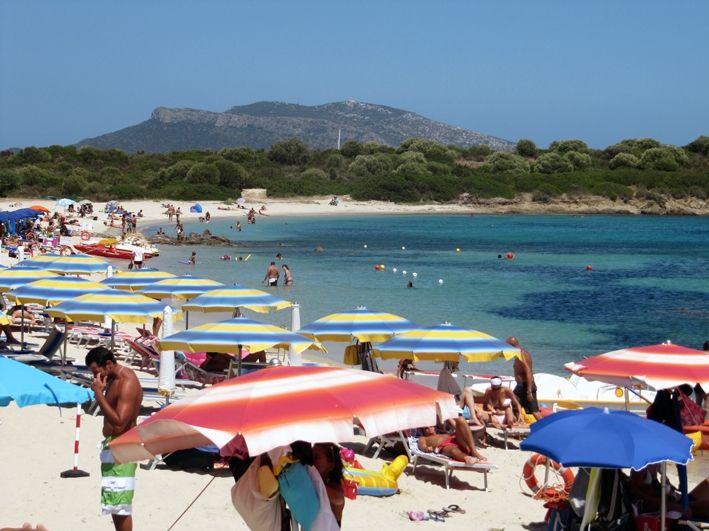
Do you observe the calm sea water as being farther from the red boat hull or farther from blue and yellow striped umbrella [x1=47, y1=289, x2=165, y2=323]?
blue and yellow striped umbrella [x1=47, y1=289, x2=165, y2=323]

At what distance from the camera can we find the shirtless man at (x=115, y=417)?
6.39 m

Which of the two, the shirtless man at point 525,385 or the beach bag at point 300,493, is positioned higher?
the beach bag at point 300,493

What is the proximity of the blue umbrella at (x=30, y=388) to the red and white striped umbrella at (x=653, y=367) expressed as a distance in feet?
16.6

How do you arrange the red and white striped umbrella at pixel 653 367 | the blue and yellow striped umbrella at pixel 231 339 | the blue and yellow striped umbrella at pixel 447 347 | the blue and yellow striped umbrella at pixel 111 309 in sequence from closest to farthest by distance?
the red and white striped umbrella at pixel 653 367 < the blue and yellow striped umbrella at pixel 231 339 < the blue and yellow striped umbrella at pixel 447 347 < the blue and yellow striped umbrella at pixel 111 309

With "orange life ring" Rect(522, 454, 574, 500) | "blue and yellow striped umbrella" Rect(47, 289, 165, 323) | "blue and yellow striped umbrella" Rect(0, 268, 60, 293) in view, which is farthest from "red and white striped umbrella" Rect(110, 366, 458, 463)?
"blue and yellow striped umbrella" Rect(0, 268, 60, 293)

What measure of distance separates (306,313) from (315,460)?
19969 mm

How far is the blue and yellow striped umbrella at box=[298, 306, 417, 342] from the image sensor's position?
1331cm

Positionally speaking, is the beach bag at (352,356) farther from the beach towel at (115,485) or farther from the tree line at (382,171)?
the tree line at (382,171)

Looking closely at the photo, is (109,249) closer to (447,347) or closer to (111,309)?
(111,309)

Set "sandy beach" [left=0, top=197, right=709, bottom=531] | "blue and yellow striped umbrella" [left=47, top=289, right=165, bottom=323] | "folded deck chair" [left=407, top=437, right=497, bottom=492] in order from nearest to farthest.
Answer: "sandy beach" [left=0, top=197, right=709, bottom=531], "folded deck chair" [left=407, top=437, right=497, bottom=492], "blue and yellow striped umbrella" [left=47, top=289, right=165, bottom=323]

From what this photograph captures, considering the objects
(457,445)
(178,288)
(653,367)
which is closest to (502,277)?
(178,288)

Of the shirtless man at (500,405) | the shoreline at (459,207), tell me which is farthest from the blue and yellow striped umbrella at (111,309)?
the shoreline at (459,207)

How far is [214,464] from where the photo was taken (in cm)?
941

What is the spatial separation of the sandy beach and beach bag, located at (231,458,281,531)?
2.47 metres
